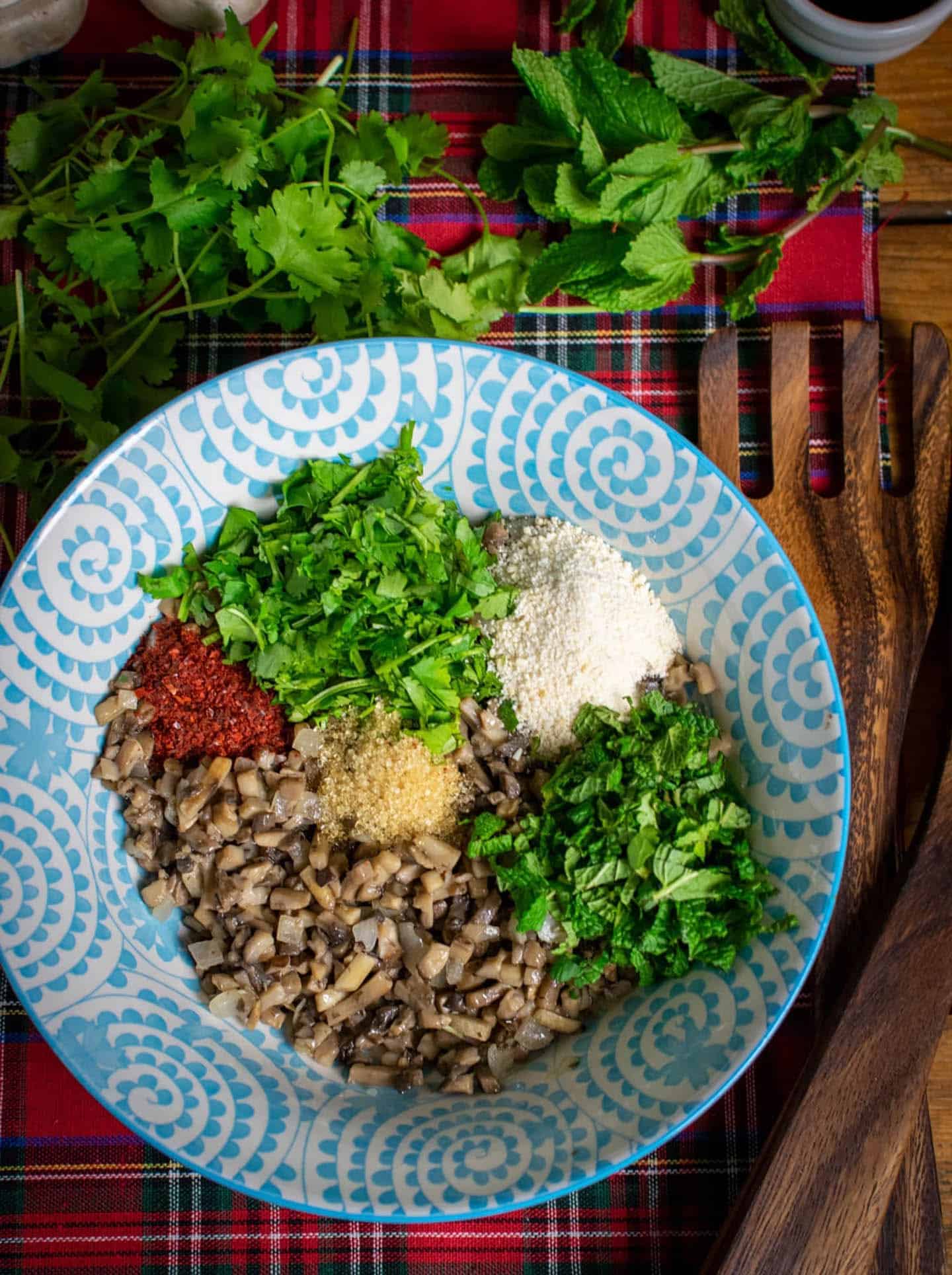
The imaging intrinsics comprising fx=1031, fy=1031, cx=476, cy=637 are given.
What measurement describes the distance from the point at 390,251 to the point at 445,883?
40.6 inches

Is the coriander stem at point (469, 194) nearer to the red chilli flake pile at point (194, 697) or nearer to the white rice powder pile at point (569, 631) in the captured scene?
the white rice powder pile at point (569, 631)

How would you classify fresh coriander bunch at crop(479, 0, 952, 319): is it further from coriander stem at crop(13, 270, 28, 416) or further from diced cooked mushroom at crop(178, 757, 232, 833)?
diced cooked mushroom at crop(178, 757, 232, 833)

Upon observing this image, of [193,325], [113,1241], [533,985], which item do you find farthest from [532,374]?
[113,1241]

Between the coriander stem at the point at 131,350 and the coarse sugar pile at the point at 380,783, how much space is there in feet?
2.19

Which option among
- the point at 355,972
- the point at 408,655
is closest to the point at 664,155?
the point at 408,655

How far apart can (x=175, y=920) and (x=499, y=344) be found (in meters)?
1.12

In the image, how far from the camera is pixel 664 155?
168cm

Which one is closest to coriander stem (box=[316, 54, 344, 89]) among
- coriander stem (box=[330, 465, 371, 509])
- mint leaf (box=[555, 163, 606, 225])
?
mint leaf (box=[555, 163, 606, 225])

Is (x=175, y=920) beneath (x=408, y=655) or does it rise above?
beneath

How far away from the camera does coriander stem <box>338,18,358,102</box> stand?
178cm

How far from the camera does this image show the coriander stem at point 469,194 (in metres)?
1.78

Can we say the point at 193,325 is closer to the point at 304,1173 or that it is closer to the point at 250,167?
the point at 250,167

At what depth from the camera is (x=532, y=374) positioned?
1.59m

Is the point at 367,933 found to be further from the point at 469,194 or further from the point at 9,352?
the point at 469,194
